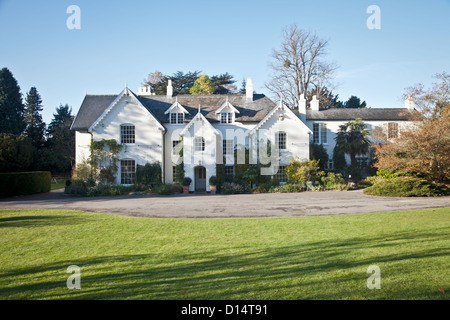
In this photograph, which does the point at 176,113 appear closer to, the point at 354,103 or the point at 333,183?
the point at 333,183

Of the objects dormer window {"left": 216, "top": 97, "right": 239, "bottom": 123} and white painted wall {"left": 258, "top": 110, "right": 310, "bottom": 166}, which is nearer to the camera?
white painted wall {"left": 258, "top": 110, "right": 310, "bottom": 166}

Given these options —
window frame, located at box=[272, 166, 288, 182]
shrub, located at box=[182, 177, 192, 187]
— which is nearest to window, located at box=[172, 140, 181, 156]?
shrub, located at box=[182, 177, 192, 187]

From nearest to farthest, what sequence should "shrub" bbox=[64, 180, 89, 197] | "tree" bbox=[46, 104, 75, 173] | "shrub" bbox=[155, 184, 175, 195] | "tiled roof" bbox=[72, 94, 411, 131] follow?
"shrub" bbox=[64, 180, 89, 197] < "shrub" bbox=[155, 184, 175, 195] < "tiled roof" bbox=[72, 94, 411, 131] < "tree" bbox=[46, 104, 75, 173]

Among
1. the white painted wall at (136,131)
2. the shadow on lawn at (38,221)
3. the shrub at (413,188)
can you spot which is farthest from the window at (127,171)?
the shrub at (413,188)

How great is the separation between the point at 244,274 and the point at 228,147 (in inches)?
848

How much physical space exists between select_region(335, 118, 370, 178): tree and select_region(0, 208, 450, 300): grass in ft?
61.9

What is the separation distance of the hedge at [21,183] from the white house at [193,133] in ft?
12.1

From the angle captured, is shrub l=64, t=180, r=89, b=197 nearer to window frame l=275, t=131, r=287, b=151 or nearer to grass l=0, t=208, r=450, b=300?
grass l=0, t=208, r=450, b=300

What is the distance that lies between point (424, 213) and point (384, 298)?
32.1 ft

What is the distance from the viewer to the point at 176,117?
2766cm

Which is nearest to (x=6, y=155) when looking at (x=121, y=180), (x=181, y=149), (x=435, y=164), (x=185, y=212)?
(x=121, y=180)

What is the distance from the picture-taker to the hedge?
22.1m

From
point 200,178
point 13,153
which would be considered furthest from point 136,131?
point 13,153

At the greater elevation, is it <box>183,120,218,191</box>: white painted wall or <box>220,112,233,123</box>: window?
<box>220,112,233,123</box>: window
